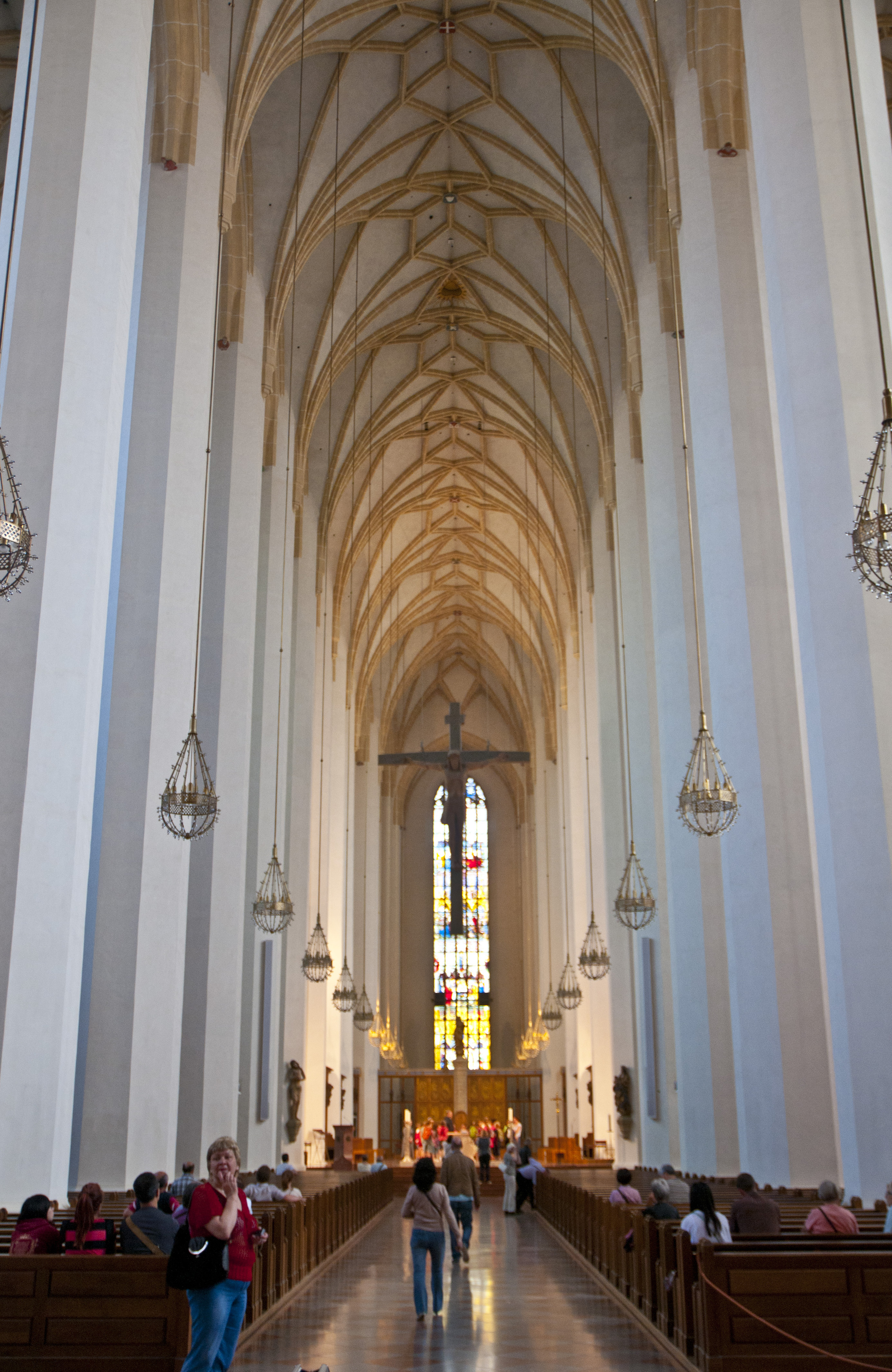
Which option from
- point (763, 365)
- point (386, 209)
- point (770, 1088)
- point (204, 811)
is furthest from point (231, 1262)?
point (386, 209)

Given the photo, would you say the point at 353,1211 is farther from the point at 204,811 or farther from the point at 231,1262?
the point at 231,1262

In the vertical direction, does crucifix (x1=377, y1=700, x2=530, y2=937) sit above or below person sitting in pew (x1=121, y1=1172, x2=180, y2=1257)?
above

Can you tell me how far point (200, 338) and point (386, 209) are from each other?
28.4ft

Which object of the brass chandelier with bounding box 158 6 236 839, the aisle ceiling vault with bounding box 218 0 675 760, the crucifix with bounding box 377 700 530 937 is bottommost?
the brass chandelier with bounding box 158 6 236 839

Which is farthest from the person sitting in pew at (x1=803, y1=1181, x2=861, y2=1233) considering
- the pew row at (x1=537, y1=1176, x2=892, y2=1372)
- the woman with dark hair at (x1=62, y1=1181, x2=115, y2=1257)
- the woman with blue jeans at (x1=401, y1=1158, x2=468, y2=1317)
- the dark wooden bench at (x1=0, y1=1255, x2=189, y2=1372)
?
the woman with dark hair at (x1=62, y1=1181, x2=115, y2=1257)

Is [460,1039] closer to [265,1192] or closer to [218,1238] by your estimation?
[265,1192]

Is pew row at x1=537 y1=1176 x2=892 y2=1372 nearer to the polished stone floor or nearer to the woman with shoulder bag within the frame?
the polished stone floor

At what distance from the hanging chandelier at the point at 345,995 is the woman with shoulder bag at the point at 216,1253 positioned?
1753 cm

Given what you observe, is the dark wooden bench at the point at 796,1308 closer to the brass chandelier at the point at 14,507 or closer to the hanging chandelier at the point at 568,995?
the brass chandelier at the point at 14,507

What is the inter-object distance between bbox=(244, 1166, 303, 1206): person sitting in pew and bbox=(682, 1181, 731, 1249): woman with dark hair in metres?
5.12

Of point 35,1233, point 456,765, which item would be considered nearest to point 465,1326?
point 35,1233

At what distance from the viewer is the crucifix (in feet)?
86.8

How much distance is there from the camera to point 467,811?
43.5 meters

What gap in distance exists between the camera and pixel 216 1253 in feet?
14.8
